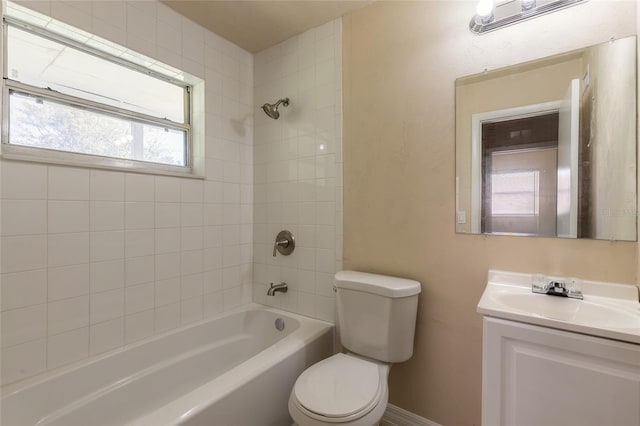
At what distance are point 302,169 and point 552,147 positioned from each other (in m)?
1.33

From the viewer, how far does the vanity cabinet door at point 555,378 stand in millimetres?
811

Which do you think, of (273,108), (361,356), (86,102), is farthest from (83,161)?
(361,356)

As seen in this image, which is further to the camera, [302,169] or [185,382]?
[302,169]

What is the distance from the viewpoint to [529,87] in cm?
128

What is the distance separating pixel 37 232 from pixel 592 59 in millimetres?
2449

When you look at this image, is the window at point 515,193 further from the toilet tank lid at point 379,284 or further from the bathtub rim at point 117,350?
the bathtub rim at point 117,350

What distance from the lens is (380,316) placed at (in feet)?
4.76

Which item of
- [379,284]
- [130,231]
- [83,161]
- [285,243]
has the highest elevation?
[83,161]

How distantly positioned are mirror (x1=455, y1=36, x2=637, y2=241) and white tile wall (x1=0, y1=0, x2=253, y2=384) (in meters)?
1.52

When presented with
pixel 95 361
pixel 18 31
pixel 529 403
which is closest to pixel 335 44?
pixel 18 31

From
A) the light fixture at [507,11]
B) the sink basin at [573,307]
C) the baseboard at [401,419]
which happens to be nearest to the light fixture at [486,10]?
the light fixture at [507,11]

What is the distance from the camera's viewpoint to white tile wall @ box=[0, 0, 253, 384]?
4.16 ft

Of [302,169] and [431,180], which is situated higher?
[302,169]

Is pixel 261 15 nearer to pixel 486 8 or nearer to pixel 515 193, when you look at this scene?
pixel 486 8
